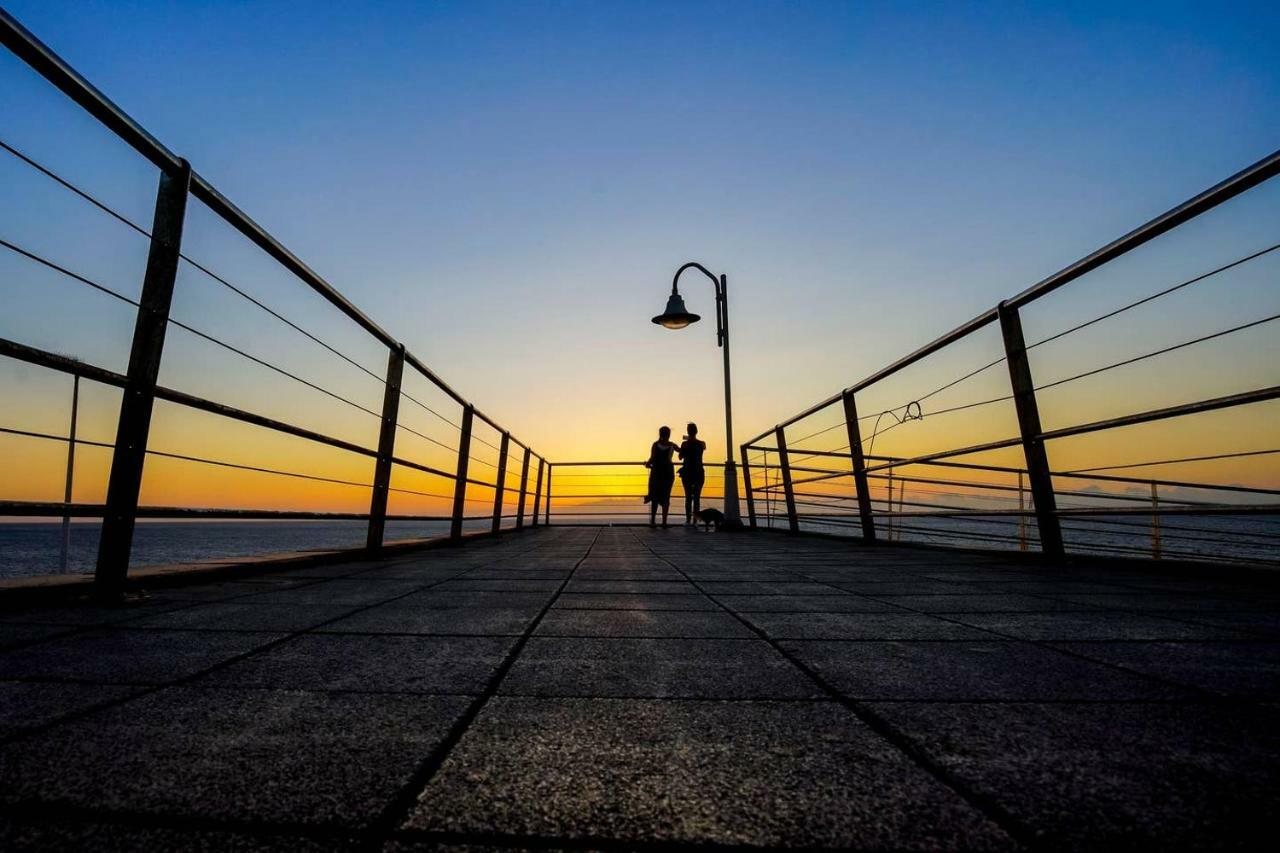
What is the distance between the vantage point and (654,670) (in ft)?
4.34

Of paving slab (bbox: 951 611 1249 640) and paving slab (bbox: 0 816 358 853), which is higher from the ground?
paving slab (bbox: 951 611 1249 640)

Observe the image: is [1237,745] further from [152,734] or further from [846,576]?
[846,576]

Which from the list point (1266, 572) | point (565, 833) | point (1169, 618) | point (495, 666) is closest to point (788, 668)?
point (495, 666)

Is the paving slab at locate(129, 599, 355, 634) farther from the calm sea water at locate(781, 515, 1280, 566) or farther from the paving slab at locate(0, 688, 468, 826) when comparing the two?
the calm sea water at locate(781, 515, 1280, 566)

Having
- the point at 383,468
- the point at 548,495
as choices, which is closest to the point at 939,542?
the point at 548,495

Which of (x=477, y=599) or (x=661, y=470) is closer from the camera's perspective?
(x=477, y=599)

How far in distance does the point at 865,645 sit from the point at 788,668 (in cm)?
35

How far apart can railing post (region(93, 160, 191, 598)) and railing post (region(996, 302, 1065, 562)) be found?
446 cm

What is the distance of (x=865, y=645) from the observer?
158cm

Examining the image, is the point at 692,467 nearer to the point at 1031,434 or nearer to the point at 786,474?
the point at 786,474

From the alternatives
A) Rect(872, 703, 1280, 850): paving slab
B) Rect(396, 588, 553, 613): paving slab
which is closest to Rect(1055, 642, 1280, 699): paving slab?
Rect(872, 703, 1280, 850): paving slab

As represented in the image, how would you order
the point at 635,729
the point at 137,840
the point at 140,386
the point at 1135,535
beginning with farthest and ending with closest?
the point at 1135,535, the point at 140,386, the point at 635,729, the point at 137,840

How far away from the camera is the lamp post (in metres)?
10.0

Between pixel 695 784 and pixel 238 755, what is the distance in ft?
2.10
